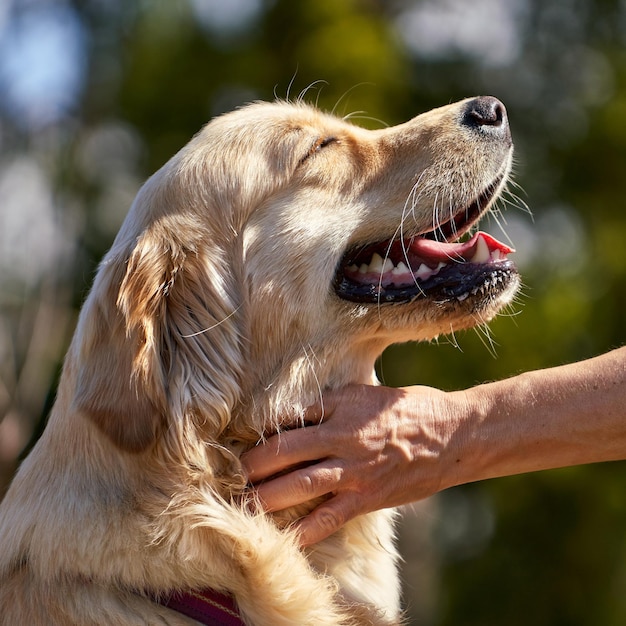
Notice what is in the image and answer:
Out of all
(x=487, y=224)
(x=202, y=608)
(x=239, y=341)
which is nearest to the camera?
(x=202, y=608)

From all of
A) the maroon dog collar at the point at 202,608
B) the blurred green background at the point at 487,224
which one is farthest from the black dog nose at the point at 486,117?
the blurred green background at the point at 487,224

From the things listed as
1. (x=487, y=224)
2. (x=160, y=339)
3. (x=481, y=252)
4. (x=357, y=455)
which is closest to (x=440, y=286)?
(x=481, y=252)

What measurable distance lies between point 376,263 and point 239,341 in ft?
2.04

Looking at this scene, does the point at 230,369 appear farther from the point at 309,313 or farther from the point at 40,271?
the point at 40,271

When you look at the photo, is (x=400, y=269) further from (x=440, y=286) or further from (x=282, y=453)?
(x=282, y=453)

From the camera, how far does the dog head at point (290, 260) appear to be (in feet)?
8.94

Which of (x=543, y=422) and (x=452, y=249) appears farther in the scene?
(x=452, y=249)

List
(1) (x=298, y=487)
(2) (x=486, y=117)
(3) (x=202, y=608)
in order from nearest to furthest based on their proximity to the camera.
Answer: (3) (x=202, y=608), (1) (x=298, y=487), (2) (x=486, y=117)

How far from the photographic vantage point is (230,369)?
2812 mm

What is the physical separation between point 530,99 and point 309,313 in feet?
23.7

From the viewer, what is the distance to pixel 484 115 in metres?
3.14

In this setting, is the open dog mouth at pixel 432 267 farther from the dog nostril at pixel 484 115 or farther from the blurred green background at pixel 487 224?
the blurred green background at pixel 487 224

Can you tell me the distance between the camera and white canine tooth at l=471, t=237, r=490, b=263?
119 inches

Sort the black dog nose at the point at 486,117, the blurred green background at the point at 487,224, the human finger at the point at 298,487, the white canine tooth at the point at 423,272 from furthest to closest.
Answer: the blurred green background at the point at 487,224, the black dog nose at the point at 486,117, the white canine tooth at the point at 423,272, the human finger at the point at 298,487
